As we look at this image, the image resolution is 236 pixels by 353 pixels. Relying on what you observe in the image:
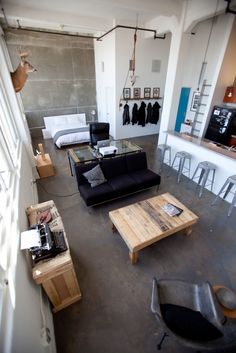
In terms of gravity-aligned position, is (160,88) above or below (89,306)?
above

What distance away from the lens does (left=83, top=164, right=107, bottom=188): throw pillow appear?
10.3ft

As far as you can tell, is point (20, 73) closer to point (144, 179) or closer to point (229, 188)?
point (144, 179)

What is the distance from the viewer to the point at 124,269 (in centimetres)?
222

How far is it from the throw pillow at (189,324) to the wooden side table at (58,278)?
36.4 inches

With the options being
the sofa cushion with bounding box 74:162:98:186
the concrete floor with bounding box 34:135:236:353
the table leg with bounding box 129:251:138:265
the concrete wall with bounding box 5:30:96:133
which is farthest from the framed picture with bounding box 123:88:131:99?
the table leg with bounding box 129:251:138:265

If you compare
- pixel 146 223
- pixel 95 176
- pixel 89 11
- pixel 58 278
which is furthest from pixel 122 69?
pixel 58 278

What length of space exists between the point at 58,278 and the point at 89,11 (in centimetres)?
569

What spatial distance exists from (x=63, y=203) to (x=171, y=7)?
4.98 metres

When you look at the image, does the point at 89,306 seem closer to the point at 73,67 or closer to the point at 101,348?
the point at 101,348

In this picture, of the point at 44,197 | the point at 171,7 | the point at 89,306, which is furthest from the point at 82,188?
the point at 171,7

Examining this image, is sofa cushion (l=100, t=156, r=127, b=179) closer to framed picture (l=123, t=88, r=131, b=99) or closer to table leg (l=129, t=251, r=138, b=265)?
table leg (l=129, t=251, r=138, b=265)

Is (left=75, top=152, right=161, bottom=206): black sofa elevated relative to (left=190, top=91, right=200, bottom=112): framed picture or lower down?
lower down

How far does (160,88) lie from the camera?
652 cm

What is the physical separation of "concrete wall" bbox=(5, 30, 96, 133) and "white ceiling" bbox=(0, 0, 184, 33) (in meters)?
0.59
